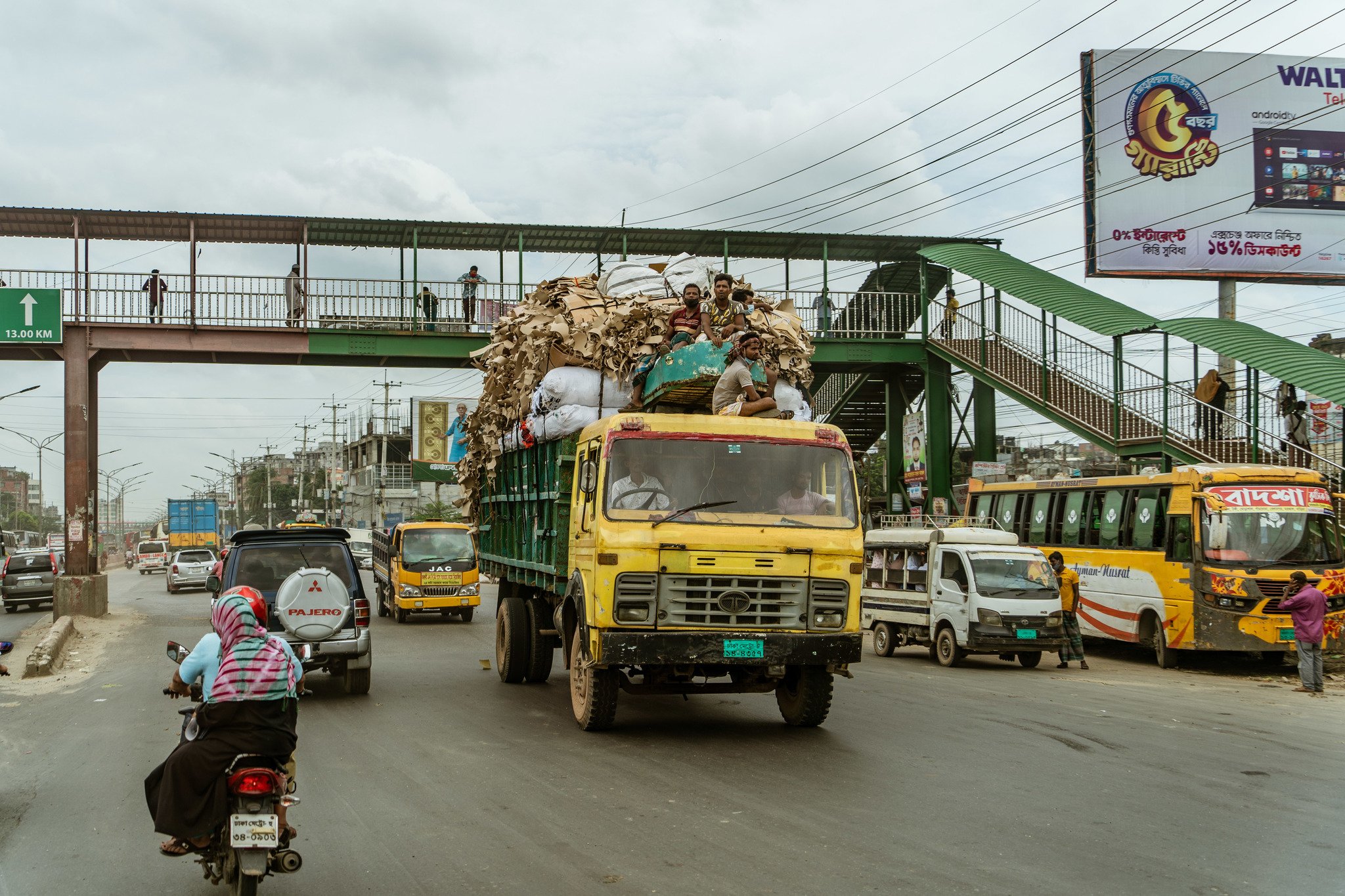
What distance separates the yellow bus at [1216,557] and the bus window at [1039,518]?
2336 millimetres

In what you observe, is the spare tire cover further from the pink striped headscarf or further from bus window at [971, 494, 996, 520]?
bus window at [971, 494, 996, 520]

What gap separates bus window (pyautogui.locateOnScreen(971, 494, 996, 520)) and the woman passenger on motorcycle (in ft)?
66.4

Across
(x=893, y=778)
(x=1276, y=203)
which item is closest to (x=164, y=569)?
(x=1276, y=203)

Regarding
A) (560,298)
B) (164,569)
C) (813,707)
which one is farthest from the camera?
(164,569)

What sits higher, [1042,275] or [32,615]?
[1042,275]

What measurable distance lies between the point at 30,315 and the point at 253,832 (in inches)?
915

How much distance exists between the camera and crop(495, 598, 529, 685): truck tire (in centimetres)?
1382

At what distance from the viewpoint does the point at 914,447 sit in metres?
28.3

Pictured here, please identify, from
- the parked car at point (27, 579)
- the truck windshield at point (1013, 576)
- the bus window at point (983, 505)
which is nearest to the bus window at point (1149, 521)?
the truck windshield at point (1013, 576)

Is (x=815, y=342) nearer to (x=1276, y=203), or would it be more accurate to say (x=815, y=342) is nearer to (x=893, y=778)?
(x=1276, y=203)

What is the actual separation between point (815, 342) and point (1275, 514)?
12.1m

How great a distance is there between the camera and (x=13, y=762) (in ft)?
30.2

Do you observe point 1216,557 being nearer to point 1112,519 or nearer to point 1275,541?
point 1275,541

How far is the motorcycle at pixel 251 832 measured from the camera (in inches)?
199
